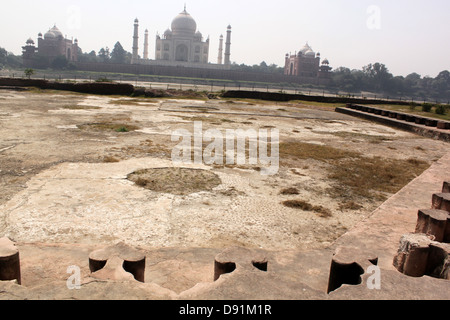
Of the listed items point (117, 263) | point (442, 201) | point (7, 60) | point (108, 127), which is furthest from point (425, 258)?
point (7, 60)

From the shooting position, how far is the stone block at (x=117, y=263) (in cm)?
179

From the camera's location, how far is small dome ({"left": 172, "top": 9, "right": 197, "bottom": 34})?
67250mm

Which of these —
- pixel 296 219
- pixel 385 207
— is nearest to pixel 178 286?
pixel 296 219

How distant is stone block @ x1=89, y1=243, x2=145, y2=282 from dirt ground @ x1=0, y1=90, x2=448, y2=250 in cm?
81

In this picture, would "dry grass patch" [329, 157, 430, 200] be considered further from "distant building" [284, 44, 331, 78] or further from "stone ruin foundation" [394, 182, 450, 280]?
"distant building" [284, 44, 331, 78]

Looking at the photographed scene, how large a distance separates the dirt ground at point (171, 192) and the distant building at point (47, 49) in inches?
2362

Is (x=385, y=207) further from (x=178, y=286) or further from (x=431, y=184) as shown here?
(x=178, y=286)

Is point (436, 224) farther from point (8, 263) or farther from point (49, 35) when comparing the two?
point (49, 35)

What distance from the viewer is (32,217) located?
3129mm

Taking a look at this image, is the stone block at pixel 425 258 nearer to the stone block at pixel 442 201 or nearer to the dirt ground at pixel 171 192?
the stone block at pixel 442 201

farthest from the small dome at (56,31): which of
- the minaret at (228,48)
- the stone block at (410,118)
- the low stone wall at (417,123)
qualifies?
the stone block at (410,118)

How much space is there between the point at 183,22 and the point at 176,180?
67.7 metres

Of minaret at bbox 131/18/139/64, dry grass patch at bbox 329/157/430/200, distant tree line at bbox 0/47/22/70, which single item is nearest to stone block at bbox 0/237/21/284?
dry grass patch at bbox 329/157/430/200
